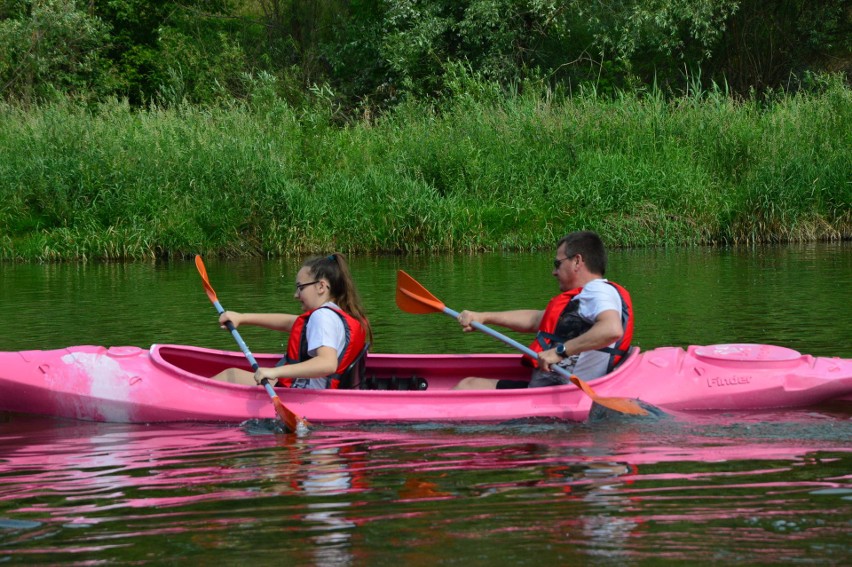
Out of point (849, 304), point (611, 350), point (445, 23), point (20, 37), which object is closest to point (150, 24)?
point (20, 37)

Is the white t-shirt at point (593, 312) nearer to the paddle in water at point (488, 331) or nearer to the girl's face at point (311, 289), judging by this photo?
the paddle in water at point (488, 331)

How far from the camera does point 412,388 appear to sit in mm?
6109

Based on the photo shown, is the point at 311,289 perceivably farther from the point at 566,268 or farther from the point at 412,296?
the point at 566,268

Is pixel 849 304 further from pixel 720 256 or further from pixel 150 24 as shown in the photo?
pixel 150 24

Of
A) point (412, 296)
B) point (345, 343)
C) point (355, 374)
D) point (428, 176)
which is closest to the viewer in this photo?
point (345, 343)

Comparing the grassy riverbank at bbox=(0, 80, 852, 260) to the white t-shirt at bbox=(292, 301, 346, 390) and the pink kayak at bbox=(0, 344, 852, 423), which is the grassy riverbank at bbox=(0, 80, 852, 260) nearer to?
the pink kayak at bbox=(0, 344, 852, 423)

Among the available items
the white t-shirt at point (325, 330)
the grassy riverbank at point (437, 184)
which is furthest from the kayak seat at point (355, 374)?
the grassy riverbank at point (437, 184)

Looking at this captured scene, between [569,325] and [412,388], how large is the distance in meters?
0.96

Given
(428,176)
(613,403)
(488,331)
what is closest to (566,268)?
(488,331)

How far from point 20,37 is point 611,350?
17.5 m

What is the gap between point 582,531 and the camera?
136 inches

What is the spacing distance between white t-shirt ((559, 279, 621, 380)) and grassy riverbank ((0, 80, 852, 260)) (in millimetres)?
8155

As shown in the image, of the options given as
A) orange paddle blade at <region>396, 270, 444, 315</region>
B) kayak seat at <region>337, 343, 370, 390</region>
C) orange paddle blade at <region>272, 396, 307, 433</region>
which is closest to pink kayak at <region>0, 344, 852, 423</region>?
kayak seat at <region>337, 343, 370, 390</region>

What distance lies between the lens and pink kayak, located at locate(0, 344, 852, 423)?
17.9ft
